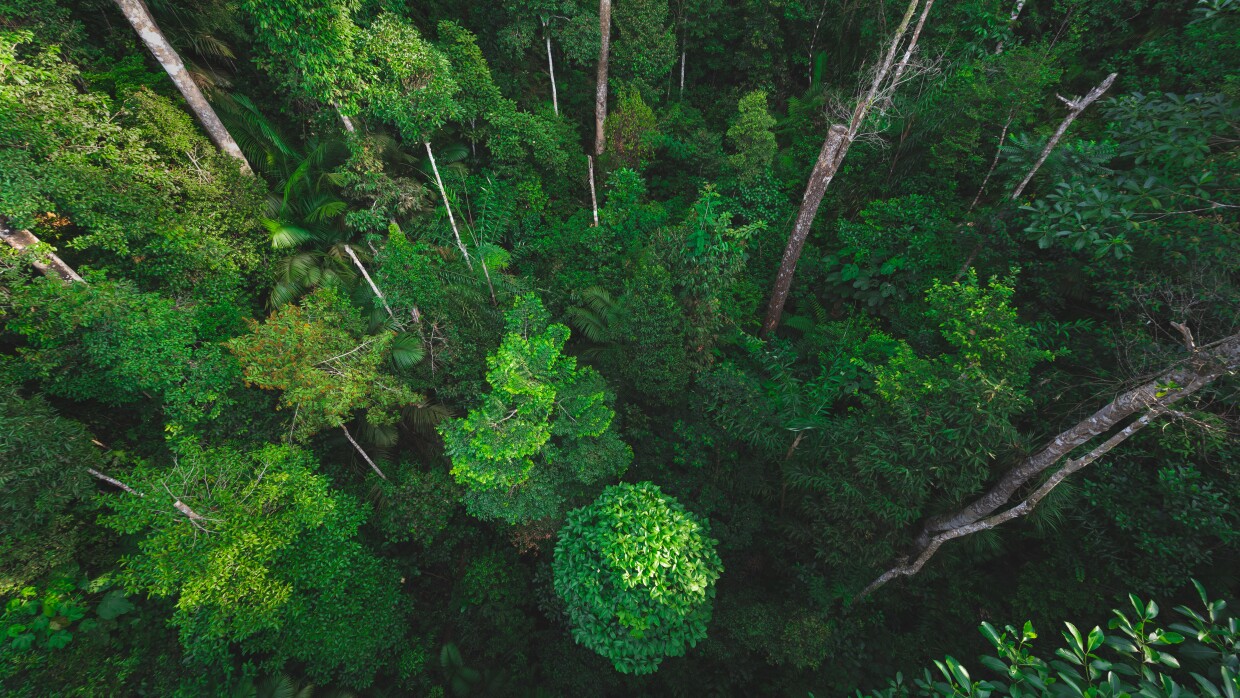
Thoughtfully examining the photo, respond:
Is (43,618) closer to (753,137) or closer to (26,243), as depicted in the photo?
(26,243)

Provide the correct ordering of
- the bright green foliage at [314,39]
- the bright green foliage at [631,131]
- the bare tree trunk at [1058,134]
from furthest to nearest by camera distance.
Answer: the bright green foliage at [631,131] < the bare tree trunk at [1058,134] < the bright green foliage at [314,39]

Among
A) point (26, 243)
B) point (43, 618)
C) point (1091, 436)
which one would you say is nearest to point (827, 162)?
point (1091, 436)

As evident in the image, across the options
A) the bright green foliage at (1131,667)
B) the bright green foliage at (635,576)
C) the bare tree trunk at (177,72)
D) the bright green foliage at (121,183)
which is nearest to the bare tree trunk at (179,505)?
the bright green foliage at (121,183)

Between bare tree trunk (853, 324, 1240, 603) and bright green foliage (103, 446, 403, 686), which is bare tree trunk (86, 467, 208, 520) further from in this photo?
bare tree trunk (853, 324, 1240, 603)

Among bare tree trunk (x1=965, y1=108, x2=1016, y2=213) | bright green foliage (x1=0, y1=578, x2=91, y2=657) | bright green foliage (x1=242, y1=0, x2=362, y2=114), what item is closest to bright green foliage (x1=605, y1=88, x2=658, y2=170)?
bright green foliage (x1=242, y1=0, x2=362, y2=114)

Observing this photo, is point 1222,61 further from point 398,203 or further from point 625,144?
point 398,203

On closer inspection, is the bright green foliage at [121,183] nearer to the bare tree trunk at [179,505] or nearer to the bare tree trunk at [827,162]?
the bare tree trunk at [179,505]

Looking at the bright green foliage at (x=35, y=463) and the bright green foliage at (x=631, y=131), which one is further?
the bright green foliage at (x=631, y=131)
